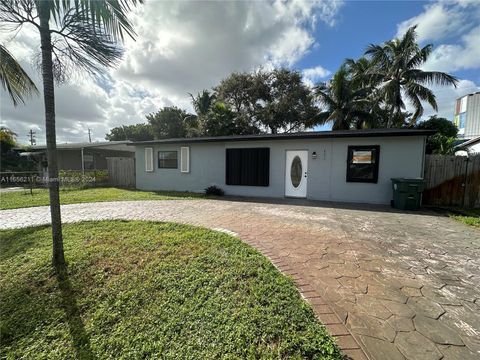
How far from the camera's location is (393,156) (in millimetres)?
7770

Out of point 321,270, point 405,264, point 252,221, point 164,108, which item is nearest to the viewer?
point 321,270

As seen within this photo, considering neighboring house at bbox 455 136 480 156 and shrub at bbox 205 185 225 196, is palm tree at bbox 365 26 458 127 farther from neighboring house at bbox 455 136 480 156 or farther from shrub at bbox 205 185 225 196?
shrub at bbox 205 185 225 196

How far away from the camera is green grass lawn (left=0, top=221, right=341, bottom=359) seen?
192cm

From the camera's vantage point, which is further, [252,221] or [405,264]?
[252,221]

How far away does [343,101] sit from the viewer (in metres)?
17.8

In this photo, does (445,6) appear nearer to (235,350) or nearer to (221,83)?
(235,350)

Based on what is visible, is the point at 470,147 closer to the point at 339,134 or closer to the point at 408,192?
the point at 408,192

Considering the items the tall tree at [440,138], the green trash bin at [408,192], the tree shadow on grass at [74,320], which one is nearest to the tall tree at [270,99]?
the tall tree at [440,138]

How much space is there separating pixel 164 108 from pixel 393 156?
29.9 metres

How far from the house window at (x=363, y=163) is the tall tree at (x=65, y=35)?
7.96m

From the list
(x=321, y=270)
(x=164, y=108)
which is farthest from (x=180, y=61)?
(x=164, y=108)

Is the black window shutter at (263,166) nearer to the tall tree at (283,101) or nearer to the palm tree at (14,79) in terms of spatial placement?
the palm tree at (14,79)

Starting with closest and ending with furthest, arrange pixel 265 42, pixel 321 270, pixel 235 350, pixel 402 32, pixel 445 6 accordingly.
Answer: pixel 235 350 → pixel 321 270 → pixel 445 6 → pixel 265 42 → pixel 402 32

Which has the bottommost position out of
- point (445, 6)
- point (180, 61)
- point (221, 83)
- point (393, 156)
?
point (393, 156)
